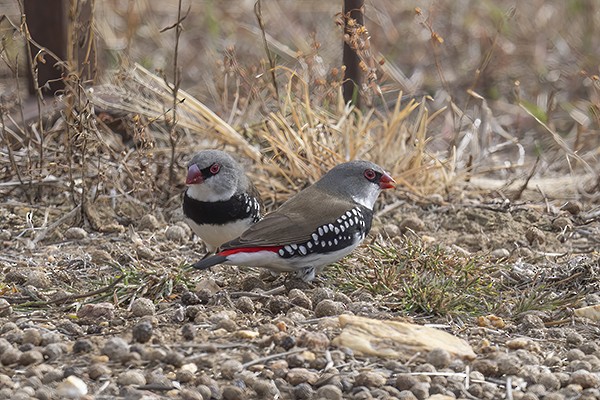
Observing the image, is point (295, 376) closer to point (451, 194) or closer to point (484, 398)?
point (484, 398)

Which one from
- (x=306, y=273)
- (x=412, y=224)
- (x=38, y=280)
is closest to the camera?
(x=38, y=280)

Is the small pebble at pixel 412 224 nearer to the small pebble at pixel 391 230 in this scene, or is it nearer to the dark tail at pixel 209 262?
the small pebble at pixel 391 230

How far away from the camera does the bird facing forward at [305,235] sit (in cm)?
491

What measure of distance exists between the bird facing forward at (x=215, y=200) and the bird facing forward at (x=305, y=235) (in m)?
0.32

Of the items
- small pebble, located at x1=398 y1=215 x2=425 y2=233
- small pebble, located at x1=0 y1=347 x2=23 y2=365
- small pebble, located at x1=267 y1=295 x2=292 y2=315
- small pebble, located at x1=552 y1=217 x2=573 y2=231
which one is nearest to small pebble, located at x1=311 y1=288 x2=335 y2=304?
small pebble, located at x1=267 y1=295 x2=292 y2=315

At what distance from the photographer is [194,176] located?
5.39m

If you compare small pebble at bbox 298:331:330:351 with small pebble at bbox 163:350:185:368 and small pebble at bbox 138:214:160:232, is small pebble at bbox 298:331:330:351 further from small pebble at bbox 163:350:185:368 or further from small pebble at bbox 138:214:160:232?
small pebble at bbox 138:214:160:232

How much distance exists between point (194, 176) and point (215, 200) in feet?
0.54

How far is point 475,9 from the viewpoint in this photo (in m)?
11.0

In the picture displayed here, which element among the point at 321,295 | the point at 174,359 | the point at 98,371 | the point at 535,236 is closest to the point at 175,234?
the point at 321,295

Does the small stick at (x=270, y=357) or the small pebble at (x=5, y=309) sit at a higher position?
the small stick at (x=270, y=357)

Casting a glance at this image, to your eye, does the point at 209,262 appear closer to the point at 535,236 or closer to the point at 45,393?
the point at 45,393

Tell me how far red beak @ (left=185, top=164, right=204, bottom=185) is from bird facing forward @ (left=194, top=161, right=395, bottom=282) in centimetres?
45

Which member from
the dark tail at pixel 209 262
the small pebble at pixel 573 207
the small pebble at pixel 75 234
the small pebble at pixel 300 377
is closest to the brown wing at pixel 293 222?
the dark tail at pixel 209 262
